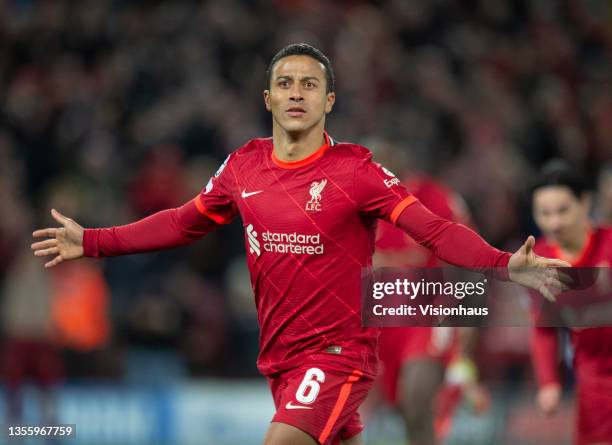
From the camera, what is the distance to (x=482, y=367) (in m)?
11.3

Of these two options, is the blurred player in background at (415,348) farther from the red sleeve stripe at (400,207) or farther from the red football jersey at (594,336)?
the red sleeve stripe at (400,207)

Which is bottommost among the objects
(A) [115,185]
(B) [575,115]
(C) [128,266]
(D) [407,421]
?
(D) [407,421]

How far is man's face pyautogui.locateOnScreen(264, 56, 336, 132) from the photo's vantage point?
517 centimetres

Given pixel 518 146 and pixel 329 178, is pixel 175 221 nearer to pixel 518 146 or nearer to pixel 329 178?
pixel 329 178

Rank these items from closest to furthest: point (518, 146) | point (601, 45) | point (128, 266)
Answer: point (128, 266), point (518, 146), point (601, 45)

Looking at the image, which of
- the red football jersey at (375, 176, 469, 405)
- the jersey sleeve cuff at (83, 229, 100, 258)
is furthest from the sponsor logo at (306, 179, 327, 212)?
the red football jersey at (375, 176, 469, 405)

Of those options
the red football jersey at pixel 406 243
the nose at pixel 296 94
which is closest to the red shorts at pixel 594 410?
the red football jersey at pixel 406 243

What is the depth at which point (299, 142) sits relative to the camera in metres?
5.24

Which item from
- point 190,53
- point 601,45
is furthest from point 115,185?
point 601,45

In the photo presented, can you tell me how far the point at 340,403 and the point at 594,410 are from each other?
6.69 ft

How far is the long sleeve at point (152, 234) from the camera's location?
5.52 m

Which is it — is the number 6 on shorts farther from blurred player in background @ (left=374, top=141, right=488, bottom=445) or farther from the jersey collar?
blurred player in background @ (left=374, top=141, right=488, bottom=445)

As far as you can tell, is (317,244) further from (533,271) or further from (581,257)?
(581,257)

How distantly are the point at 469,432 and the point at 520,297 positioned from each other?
5.62 meters
